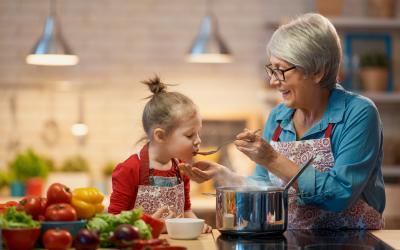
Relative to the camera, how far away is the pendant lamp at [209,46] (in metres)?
6.01

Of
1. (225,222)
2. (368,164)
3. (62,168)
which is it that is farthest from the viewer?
(62,168)

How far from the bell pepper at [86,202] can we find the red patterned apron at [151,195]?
0.52m

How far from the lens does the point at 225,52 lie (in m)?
6.02

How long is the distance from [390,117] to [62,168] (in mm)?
2632

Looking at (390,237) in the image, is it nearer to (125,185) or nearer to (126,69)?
(125,185)

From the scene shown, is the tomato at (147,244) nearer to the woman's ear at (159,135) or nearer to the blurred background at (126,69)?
the woman's ear at (159,135)

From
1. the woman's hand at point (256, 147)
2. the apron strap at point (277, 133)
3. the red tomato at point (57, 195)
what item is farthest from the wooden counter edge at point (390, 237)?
the red tomato at point (57, 195)

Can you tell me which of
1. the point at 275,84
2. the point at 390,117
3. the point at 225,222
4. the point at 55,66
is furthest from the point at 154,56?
the point at 225,222

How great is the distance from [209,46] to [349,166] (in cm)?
300

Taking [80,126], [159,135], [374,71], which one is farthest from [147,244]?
[374,71]

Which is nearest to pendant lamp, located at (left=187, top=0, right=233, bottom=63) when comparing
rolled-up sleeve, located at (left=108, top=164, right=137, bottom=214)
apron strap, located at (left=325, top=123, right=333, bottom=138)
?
apron strap, located at (left=325, top=123, right=333, bottom=138)

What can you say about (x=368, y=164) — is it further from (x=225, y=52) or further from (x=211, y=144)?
(x=211, y=144)

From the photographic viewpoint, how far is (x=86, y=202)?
2.74 m

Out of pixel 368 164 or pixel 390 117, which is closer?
pixel 368 164
